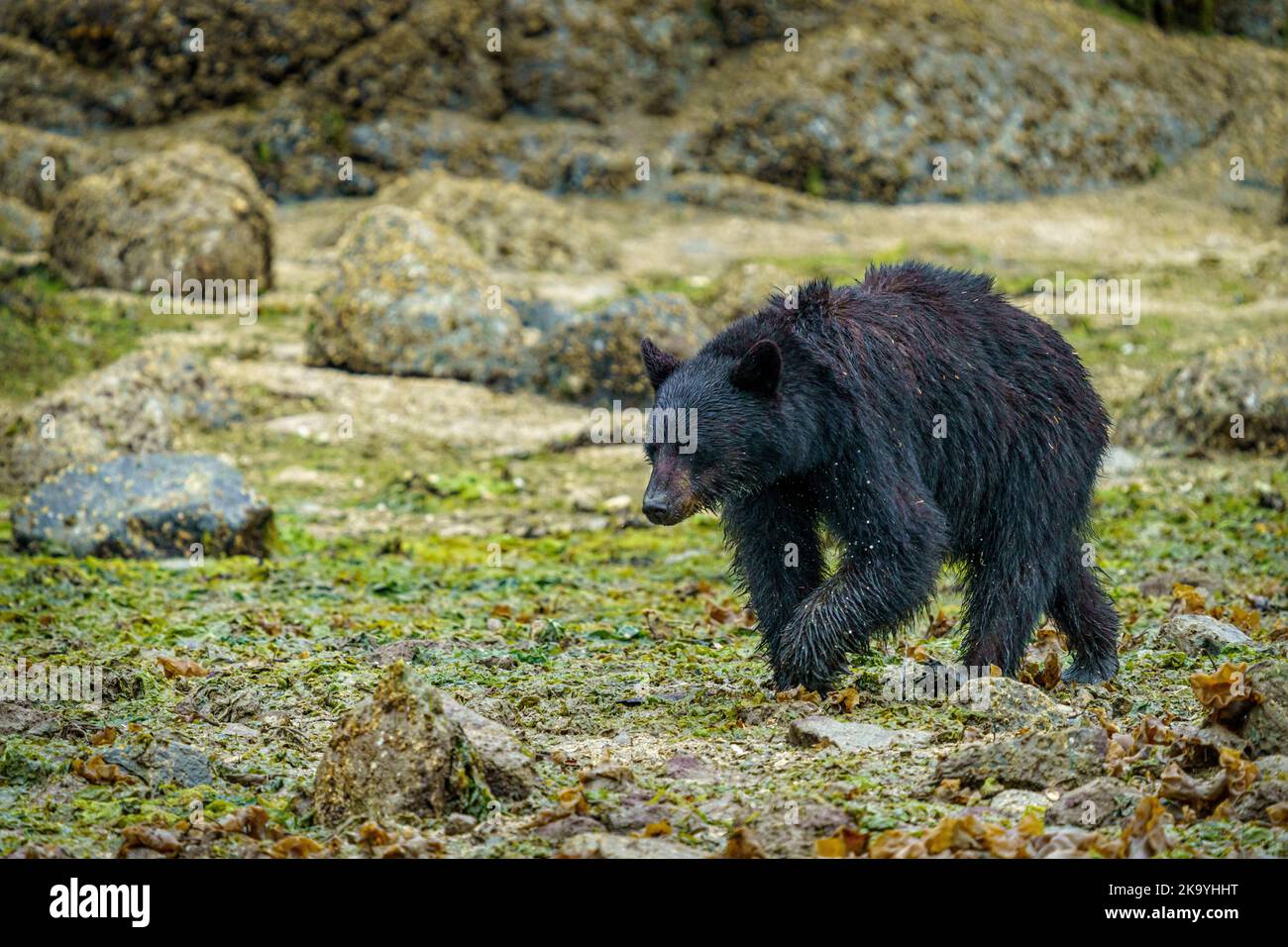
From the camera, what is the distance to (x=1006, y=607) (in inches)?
283

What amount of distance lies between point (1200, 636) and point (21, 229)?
15.5 meters

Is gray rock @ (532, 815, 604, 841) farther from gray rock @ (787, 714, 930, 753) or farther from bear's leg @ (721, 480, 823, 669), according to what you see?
bear's leg @ (721, 480, 823, 669)

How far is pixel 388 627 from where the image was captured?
28.8ft

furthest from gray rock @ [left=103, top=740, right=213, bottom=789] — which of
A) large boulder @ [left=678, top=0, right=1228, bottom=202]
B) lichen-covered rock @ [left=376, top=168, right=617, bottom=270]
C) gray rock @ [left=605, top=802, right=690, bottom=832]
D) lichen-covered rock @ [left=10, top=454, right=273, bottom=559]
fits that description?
large boulder @ [left=678, top=0, right=1228, bottom=202]

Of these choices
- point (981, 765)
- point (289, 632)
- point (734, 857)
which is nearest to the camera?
point (734, 857)

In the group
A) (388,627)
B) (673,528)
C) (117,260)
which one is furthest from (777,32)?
(388,627)

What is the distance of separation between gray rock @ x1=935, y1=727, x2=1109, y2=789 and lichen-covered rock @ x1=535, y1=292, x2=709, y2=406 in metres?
9.85

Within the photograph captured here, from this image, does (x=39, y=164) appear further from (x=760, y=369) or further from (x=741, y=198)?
(x=760, y=369)

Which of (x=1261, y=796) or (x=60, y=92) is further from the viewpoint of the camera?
(x=60, y=92)

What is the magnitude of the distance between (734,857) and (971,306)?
3.25m

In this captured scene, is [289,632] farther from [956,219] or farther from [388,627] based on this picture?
[956,219]

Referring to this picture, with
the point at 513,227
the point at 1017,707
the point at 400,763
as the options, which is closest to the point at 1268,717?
the point at 1017,707

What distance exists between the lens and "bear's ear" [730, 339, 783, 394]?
21.3 feet
